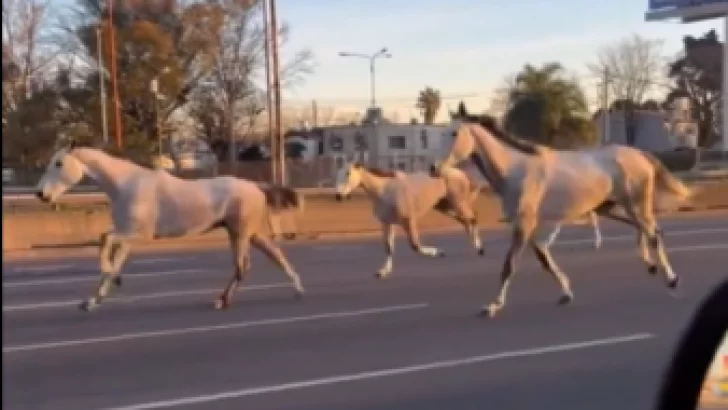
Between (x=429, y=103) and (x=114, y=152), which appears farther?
(x=429, y=103)

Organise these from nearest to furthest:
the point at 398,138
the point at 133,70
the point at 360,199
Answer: the point at 360,199 < the point at 133,70 < the point at 398,138

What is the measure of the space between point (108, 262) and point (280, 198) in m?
2.65

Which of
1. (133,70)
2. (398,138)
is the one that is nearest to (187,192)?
(133,70)

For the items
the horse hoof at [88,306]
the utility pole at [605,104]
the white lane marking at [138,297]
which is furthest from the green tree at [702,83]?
the horse hoof at [88,306]

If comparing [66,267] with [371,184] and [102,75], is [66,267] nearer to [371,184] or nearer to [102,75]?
[371,184]

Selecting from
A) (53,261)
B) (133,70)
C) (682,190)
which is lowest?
(53,261)

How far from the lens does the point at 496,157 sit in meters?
14.5

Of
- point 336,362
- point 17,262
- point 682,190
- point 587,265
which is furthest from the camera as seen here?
point 17,262

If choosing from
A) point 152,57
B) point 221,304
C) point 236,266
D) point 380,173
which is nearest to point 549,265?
point 236,266

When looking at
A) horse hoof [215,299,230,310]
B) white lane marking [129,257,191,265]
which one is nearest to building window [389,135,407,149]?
white lane marking [129,257,191,265]

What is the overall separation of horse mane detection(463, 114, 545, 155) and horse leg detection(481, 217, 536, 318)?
3.31 feet

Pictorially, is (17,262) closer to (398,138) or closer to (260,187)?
(260,187)

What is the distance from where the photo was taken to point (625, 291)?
1545 cm

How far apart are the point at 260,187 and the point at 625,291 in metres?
4.63
